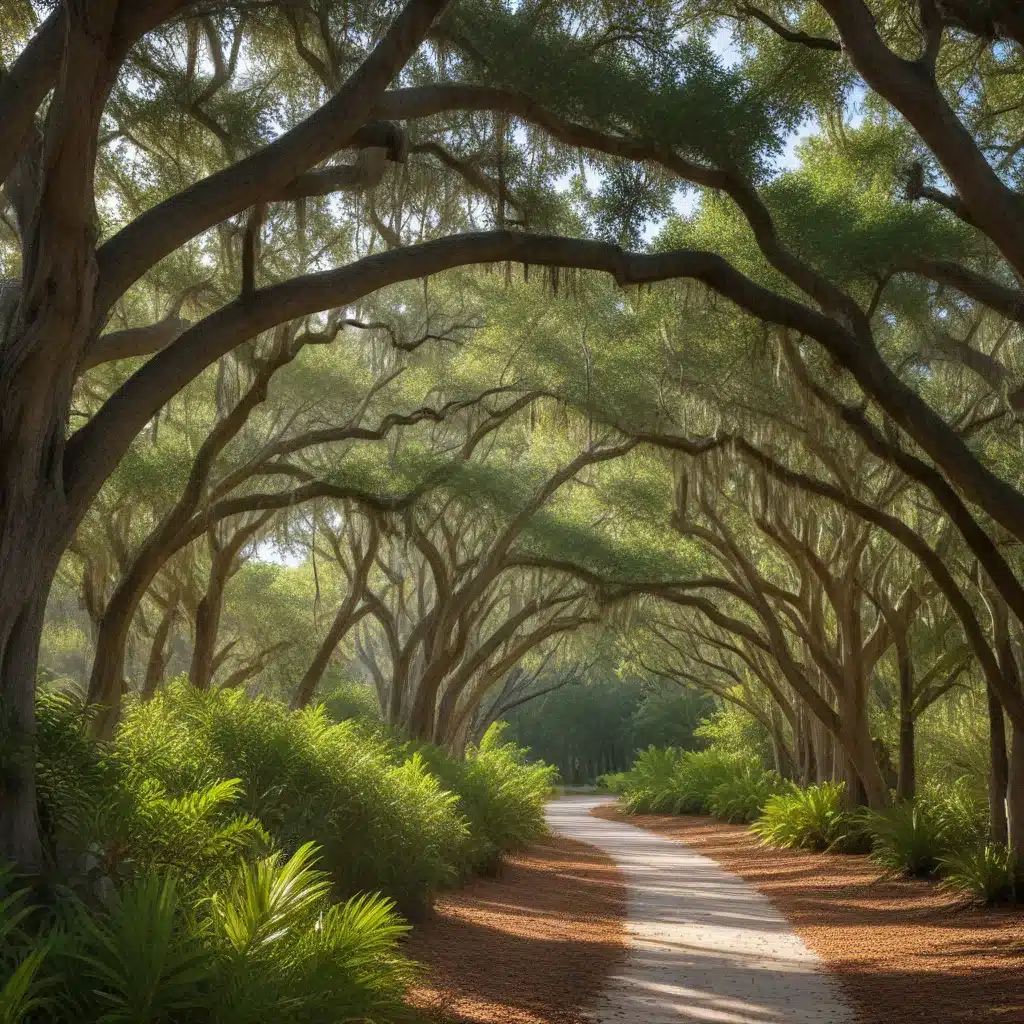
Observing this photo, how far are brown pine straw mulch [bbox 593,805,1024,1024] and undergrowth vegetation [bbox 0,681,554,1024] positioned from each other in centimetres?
287

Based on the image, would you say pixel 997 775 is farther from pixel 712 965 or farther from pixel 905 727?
pixel 712 965

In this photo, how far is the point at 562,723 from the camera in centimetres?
5653

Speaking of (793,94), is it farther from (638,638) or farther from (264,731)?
(638,638)

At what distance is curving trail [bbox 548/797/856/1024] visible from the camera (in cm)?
593

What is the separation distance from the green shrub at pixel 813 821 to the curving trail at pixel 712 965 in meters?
2.60

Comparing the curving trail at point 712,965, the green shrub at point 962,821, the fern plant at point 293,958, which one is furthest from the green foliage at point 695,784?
the fern plant at point 293,958

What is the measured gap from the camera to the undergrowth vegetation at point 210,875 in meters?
3.77

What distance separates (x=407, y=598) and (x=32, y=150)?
2000cm

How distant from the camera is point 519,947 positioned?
26.2 ft

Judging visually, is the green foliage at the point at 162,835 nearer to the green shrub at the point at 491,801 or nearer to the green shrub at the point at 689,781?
the green shrub at the point at 491,801

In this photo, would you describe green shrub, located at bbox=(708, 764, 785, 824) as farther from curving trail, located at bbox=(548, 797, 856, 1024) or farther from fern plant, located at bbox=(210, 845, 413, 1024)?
fern plant, located at bbox=(210, 845, 413, 1024)

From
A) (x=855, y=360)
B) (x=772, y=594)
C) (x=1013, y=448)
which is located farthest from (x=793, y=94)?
(x=772, y=594)

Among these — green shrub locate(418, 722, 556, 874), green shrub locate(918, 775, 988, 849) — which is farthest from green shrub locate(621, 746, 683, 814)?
green shrub locate(918, 775, 988, 849)

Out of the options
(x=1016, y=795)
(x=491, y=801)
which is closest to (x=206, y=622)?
(x=491, y=801)
